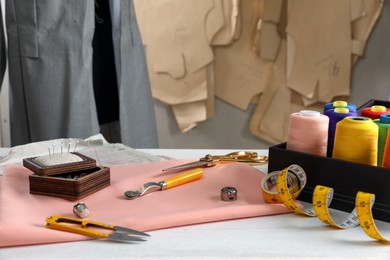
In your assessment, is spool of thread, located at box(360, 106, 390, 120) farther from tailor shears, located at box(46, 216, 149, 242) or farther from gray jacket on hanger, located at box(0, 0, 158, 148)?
gray jacket on hanger, located at box(0, 0, 158, 148)

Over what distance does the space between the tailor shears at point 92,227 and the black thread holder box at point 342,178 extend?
1.00 ft

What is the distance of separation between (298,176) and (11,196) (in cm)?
49

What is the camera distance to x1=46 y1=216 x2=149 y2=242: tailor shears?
0.75 m

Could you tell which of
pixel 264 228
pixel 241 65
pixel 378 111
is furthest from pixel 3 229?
pixel 241 65

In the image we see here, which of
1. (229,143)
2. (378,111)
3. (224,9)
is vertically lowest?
(229,143)

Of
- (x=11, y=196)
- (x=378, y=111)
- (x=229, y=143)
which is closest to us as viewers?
(x=11, y=196)

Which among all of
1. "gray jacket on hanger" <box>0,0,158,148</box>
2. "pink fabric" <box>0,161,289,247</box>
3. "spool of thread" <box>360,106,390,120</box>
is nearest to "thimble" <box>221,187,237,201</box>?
"pink fabric" <box>0,161,289,247</box>

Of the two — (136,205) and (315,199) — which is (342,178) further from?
(136,205)

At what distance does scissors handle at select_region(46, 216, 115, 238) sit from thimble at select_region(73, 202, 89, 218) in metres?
0.02

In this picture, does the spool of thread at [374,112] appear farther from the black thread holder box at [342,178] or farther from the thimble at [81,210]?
the thimble at [81,210]

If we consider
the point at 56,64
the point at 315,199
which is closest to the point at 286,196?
the point at 315,199

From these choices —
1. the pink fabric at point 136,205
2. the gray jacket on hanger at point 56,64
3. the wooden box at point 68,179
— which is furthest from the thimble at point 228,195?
the gray jacket on hanger at point 56,64

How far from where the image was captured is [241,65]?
2367mm

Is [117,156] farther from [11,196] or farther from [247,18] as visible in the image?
[247,18]
